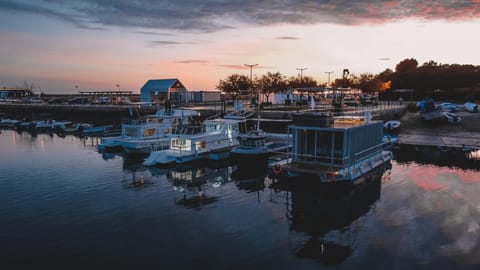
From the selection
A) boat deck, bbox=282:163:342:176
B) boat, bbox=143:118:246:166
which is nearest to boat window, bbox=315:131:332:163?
boat deck, bbox=282:163:342:176

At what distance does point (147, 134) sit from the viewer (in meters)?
36.7

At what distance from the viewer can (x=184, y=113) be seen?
38.7 metres

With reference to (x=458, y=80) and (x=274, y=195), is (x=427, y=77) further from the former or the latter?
(x=274, y=195)

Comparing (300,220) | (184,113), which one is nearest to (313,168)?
(300,220)

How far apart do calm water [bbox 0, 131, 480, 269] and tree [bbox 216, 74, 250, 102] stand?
5480 centimetres

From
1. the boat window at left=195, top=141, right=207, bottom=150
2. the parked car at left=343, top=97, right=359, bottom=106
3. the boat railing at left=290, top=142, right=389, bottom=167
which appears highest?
the parked car at left=343, top=97, right=359, bottom=106

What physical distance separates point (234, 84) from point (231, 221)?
66492 mm

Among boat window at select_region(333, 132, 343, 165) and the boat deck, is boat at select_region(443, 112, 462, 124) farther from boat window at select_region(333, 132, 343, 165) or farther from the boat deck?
the boat deck

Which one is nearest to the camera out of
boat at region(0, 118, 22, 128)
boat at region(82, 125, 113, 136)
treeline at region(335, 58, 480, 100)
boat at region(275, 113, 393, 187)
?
boat at region(275, 113, 393, 187)

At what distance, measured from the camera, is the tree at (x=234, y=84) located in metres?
79.4

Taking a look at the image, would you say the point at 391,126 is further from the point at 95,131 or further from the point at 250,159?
the point at 95,131

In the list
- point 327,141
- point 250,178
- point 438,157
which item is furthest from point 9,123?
point 438,157

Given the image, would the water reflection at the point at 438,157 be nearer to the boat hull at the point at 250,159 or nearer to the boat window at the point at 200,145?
the boat hull at the point at 250,159

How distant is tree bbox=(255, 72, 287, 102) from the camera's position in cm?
7962
